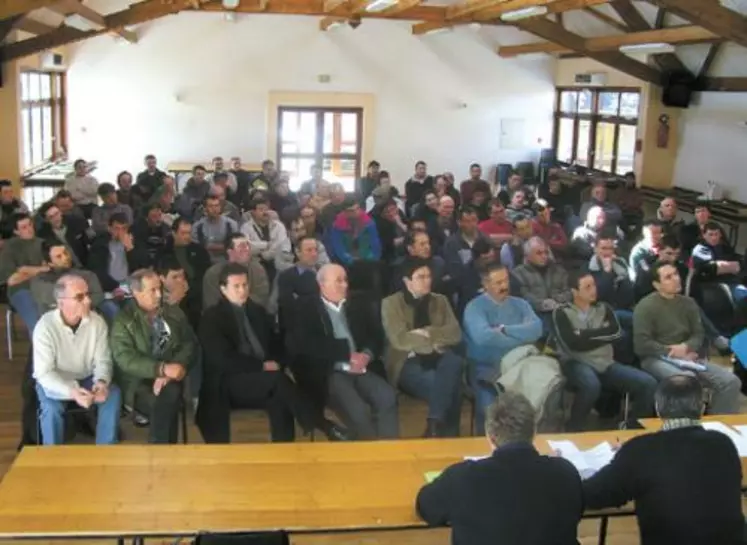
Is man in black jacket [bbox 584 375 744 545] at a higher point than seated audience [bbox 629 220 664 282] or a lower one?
lower

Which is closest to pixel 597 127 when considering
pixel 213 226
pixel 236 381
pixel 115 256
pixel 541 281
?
pixel 213 226

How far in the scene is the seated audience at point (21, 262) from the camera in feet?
19.3

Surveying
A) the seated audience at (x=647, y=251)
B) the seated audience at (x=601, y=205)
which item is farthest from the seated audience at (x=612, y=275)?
Answer: the seated audience at (x=601, y=205)

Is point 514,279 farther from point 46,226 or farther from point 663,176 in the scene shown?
point 663,176

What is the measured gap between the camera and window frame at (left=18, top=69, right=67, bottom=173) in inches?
472

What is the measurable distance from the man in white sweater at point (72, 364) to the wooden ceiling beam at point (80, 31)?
24.9 feet

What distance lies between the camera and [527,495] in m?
2.51

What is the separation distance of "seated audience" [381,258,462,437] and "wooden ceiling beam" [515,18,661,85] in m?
7.04

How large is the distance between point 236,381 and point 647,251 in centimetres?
409

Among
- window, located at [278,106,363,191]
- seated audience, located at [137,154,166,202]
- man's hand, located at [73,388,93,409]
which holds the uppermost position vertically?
window, located at [278,106,363,191]

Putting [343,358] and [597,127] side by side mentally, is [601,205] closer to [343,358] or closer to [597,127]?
[597,127]

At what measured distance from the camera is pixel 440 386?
190 inches

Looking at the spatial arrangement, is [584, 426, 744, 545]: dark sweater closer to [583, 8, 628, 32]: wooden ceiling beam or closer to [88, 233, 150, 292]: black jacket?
[88, 233, 150, 292]: black jacket

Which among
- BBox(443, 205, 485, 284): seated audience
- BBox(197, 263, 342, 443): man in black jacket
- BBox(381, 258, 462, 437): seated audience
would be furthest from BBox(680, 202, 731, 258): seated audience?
BBox(197, 263, 342, 443): man in black jacket
